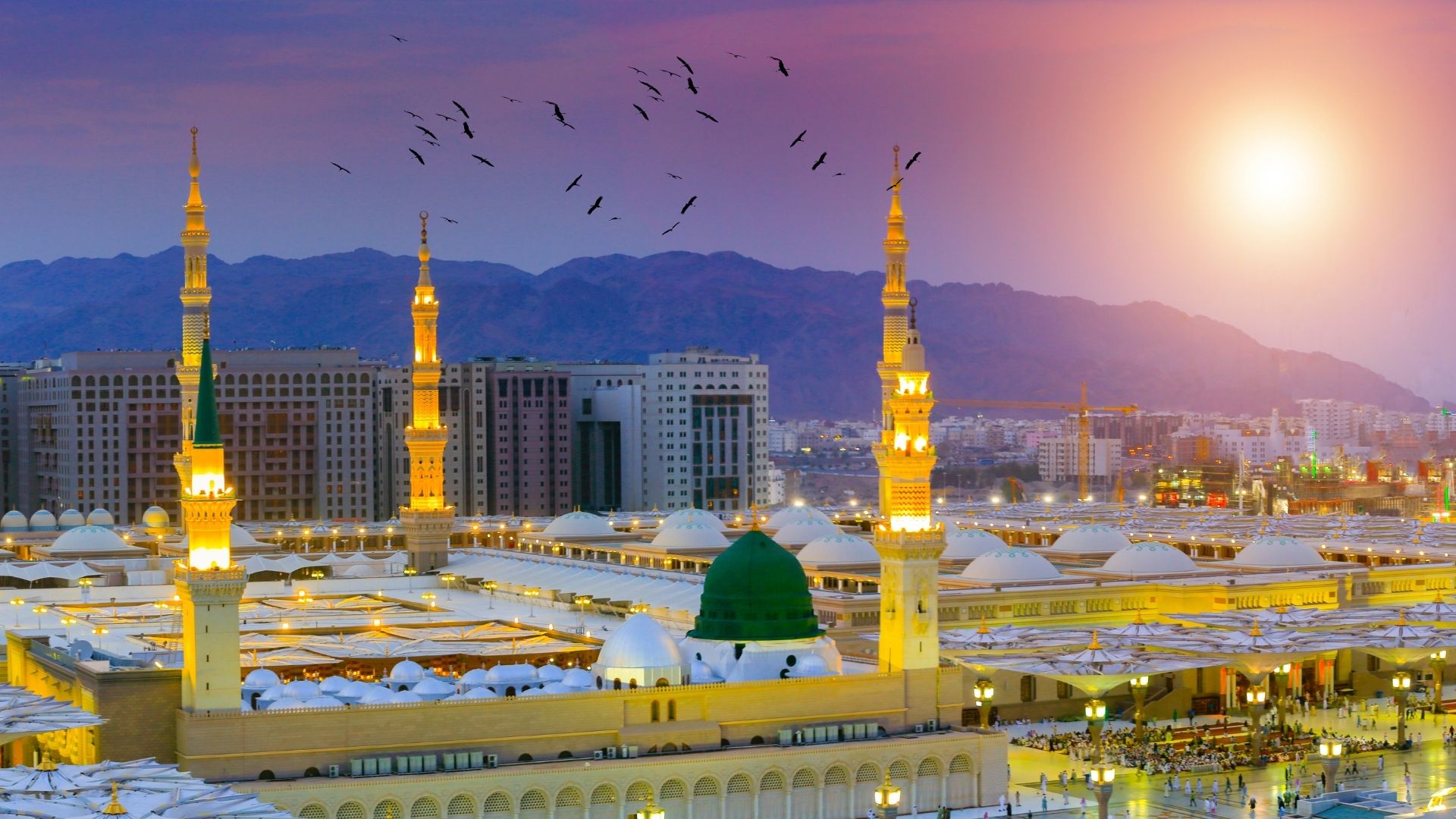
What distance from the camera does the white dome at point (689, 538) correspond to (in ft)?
274

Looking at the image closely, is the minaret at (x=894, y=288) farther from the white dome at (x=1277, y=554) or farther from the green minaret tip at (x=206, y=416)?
the green minaret tip at (x=206, y=416)

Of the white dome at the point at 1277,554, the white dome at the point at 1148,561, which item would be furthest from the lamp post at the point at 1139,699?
the white dome at the point at 1277,554

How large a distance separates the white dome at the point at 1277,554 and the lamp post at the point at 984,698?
69.1 feet

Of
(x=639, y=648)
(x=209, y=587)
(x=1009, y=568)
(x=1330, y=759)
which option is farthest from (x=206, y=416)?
(x=1009, y=568)

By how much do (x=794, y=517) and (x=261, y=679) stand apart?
157ft

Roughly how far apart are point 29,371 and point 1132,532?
79.9 meters

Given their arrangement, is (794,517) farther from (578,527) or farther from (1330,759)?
(1330,759)

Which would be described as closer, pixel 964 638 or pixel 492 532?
pixel 964 638

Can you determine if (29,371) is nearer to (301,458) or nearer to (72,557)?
(301,458)

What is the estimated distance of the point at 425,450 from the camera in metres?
80.1

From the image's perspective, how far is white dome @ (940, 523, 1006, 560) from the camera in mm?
79688

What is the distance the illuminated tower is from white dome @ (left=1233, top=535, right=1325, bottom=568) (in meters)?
42.0

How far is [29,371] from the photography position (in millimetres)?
144500

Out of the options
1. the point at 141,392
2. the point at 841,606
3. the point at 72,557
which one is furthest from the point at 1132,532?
the point at 141,392
